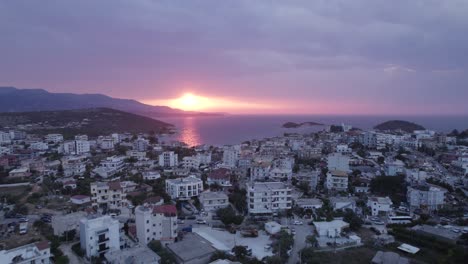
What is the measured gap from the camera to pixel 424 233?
14.6m

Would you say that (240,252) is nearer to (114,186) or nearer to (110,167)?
(114,186)

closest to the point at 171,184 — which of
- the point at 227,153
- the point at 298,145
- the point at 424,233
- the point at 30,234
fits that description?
the point at 30,234

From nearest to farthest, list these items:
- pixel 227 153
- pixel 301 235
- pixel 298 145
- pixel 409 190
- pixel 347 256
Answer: pixel 347 256, pixel 301 235, pixel 409 190, pixel 227 153, pixel 298 145

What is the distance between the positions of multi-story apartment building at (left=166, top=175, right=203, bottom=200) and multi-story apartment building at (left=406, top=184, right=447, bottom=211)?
47.9ft

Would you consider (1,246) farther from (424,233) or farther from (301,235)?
(424,233)

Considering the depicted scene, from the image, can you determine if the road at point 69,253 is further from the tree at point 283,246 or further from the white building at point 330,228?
the white building at point 330,228

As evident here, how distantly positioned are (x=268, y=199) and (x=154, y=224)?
289 inches

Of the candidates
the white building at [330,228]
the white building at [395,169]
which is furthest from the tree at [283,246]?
the white building at [395,169]

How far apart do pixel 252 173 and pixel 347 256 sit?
567 inches

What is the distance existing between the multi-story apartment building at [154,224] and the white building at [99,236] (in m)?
1.11

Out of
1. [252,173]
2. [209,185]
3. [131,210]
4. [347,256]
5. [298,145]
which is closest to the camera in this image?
[347,256]

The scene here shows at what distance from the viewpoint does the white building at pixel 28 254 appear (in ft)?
36.0

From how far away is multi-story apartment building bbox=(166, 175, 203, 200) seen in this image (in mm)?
21625

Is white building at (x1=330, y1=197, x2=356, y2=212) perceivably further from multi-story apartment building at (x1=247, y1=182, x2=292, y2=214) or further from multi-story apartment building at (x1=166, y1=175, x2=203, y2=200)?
multi-story apartment building at (x1=166, y1=175, x2=203, y2=200)
